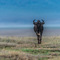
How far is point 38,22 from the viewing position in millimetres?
29922

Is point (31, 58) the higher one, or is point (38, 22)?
point (38, 22)

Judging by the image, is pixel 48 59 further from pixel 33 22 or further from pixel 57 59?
pixel 33 22

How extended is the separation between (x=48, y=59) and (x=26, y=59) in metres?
2.04

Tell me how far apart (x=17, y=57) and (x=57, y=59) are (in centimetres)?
257

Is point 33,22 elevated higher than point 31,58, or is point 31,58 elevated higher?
point 33,22

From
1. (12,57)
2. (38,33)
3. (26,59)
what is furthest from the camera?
(38,33)

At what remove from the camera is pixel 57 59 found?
48.1ft

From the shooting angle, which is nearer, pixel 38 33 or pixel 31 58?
pixel 31 58

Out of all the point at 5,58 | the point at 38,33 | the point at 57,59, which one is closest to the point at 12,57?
the point at 5,58

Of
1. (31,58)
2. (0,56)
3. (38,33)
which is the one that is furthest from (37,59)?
(38,33)

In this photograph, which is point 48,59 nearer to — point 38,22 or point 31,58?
point 31,58

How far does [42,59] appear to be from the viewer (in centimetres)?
1510

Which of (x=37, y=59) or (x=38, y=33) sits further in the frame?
(x=38, y=33)

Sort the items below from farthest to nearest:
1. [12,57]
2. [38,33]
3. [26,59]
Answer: [38,33] < [12,57] < [26,59]
